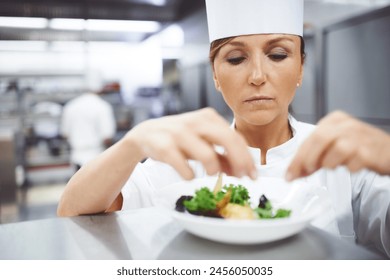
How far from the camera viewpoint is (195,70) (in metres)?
3.98

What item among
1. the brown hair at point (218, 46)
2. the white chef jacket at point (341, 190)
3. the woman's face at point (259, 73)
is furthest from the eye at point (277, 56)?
the white chef jacket at point (341, 190)

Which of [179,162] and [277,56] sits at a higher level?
[277,56]

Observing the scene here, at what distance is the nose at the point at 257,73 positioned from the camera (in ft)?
2.64

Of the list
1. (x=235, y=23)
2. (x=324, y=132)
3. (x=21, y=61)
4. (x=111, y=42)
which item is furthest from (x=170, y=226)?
(x=111, y=42)

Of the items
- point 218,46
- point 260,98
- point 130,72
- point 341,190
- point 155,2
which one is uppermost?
point 155,2

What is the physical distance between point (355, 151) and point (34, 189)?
4.71 metres

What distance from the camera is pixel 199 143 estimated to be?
50 cm

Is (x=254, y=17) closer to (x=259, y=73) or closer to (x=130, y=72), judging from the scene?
(x=259, y=73)

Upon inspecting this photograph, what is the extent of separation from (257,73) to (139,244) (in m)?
0.47

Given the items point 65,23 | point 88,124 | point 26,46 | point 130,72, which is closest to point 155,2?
point 65,23

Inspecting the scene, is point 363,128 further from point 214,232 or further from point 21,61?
point 21,61

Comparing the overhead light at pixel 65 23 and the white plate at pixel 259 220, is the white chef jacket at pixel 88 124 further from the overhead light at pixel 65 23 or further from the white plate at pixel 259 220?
the white plate at pixel 259 220

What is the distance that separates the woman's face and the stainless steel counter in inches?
14.9

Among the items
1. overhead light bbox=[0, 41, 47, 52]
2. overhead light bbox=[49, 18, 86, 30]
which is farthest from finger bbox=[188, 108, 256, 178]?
overhead light bbox=[0, 41, 47, 52]
